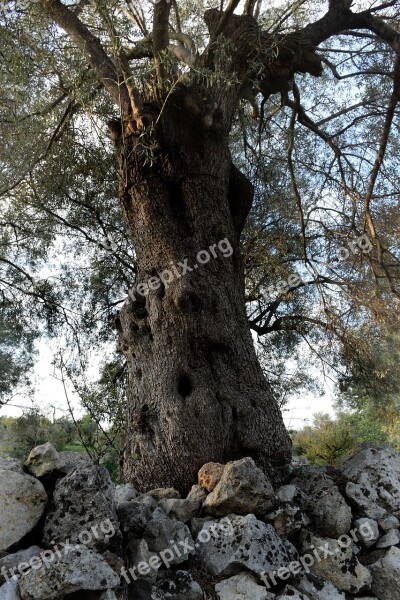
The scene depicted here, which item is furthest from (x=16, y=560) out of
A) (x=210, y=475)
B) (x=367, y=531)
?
(x=367, y=531)

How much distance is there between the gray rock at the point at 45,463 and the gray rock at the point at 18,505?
0.45ft

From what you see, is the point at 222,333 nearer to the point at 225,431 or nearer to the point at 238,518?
the point at 225,431

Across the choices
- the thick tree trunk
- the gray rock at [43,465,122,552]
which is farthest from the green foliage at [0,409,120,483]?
the gray rock at [43,465,122,552]

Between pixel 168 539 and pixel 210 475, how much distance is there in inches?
20.6

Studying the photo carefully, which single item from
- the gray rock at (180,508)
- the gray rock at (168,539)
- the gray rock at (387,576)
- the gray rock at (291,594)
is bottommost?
the gray rock at (387,576)

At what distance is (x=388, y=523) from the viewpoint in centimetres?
335

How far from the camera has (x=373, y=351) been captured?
8.16 m

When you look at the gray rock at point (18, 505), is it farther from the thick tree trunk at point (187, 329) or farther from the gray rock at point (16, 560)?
the thick tree trunk at point (187, 329)

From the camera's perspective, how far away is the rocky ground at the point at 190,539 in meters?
2.35

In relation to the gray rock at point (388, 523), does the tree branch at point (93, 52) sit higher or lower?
higher

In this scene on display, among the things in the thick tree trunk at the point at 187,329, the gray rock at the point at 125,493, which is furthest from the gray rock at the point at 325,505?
the gray rock at the point at 125,493

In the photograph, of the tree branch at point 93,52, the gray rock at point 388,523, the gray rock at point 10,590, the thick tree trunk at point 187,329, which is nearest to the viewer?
the gray rock at point 10,590

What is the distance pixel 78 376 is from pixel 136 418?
4.03 meters

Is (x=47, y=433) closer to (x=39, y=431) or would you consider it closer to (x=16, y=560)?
(x=39, y=431)
